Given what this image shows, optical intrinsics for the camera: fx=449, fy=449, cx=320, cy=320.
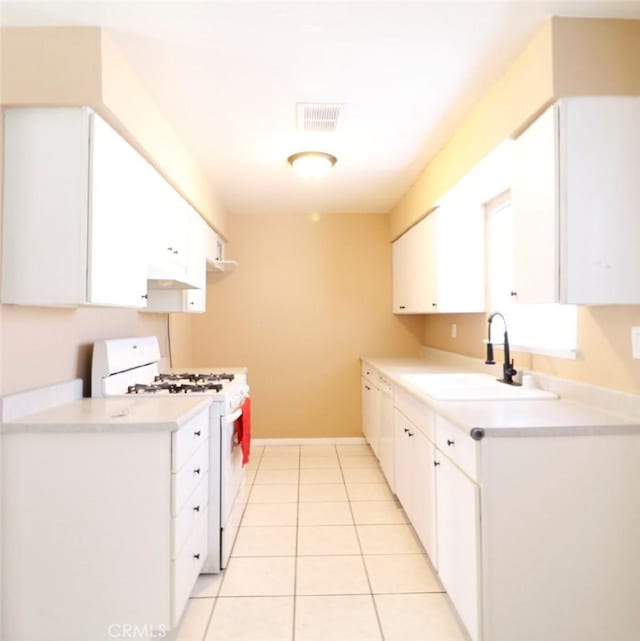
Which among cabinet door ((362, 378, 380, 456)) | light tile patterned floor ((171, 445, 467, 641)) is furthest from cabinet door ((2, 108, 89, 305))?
cabinet door ((362, 378, 380, 456))

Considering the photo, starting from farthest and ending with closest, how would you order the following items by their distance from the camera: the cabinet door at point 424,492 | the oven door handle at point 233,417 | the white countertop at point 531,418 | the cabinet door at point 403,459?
the cabinet door at point 403,459 → the oven door handle at point 233,417 → the cabinet door at point 424,492 → the white countertop at point 531,418

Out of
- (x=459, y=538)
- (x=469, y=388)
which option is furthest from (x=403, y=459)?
(x=459, y=538)

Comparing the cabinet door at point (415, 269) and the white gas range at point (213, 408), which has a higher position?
the cabinet door at point (415, 269)

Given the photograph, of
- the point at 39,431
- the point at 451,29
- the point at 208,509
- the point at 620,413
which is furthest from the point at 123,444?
the point at 451,29

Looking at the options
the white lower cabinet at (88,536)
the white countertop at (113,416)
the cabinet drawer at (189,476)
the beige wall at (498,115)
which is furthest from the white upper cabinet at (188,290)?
the beige wall at (498,115)

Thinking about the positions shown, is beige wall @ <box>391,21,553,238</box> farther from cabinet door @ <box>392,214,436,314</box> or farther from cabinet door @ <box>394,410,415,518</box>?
cabinet door @ <box>394,410,415,518</box>

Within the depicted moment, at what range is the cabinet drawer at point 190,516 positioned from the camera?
1.69 m

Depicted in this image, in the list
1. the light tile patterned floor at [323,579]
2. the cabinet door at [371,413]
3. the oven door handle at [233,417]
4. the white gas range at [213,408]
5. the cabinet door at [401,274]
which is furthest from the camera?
the cabinet door at [401,274]

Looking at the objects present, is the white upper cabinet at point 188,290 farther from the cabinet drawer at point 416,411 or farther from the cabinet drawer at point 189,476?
the cabinet drawer at point 416,411

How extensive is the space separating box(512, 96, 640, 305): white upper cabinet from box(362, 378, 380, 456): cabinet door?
7.11ft

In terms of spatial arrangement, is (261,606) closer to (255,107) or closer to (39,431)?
(39,431)

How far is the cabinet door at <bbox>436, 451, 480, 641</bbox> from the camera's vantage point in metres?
1.57

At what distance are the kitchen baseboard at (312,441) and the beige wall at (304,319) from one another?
51 mm

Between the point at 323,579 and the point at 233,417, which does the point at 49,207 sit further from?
the point at 323,579
